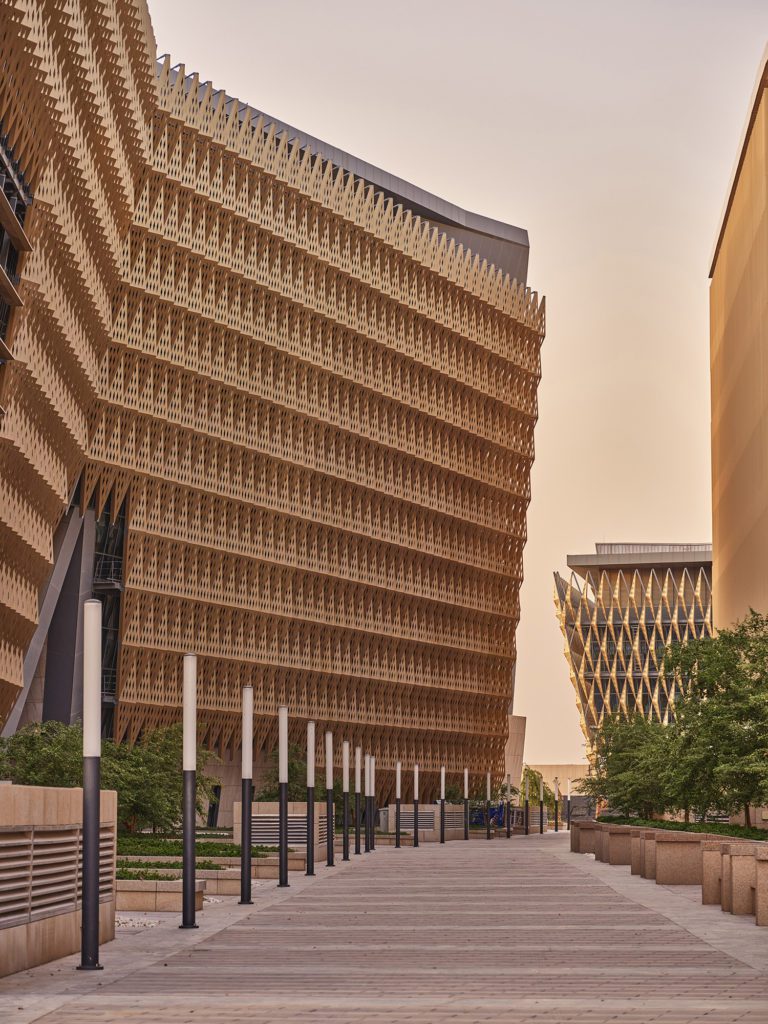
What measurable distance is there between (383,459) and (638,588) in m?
76.4

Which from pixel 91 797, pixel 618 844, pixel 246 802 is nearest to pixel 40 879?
pixel 91 797

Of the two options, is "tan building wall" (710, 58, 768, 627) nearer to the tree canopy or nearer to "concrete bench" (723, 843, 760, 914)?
the tree canopy

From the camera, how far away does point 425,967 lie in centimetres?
1526

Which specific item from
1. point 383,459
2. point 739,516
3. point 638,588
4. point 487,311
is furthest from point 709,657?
point 638,588

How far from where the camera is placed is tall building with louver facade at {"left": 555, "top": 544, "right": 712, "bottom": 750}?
16275cm

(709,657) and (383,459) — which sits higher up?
(383,459)

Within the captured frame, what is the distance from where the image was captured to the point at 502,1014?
39.1 ft

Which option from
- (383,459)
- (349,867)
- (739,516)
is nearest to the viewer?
(349,867)

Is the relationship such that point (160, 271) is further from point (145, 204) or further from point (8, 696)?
point (8, 696)

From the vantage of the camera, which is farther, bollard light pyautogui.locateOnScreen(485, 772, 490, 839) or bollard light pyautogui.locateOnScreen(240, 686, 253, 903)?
bollard light pyautogui.locateOnScreen(485, 772, 490, 839)

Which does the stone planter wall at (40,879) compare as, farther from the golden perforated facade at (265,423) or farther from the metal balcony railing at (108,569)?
the metal balcony railing at (108,569)

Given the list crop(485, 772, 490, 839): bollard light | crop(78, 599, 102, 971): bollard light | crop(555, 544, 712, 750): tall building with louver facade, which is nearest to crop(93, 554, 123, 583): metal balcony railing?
crop(485, 772, 490, 839): bollard light

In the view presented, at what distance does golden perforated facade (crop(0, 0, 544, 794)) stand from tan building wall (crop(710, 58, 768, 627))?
57.7ft

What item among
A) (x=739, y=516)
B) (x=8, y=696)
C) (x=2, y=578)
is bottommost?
(x=8, y=696)
